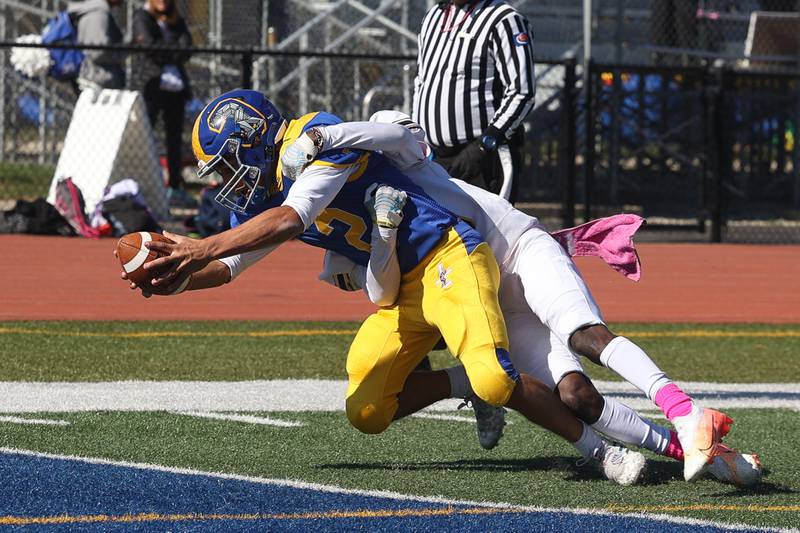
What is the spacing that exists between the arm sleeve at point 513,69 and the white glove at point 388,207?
7.09 feet

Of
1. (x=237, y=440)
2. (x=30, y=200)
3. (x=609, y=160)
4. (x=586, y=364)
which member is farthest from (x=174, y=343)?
(x=609, y=160)

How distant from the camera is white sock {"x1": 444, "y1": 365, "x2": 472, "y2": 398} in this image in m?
5.12

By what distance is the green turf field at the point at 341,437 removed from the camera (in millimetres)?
4605

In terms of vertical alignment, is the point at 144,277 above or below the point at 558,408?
above

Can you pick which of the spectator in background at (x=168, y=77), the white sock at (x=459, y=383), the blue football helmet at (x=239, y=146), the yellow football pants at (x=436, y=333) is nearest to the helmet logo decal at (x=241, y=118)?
the blue football helmet at (x=239, y=146)

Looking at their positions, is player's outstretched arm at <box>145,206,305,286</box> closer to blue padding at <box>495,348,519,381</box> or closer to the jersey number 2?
the jersey number 2

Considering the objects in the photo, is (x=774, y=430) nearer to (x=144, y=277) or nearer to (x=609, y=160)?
(x=144, y=277)

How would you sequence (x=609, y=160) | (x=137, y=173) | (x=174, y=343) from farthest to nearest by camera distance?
(x=609, y=160), (x=137, y=173), (x=174, y=343)

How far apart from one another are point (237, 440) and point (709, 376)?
2975mm

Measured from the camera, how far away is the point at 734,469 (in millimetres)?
4566

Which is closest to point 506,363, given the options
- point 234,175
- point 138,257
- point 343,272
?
point 343,272

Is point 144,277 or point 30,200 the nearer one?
point 144,277

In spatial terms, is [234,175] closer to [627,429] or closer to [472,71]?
[627,429]

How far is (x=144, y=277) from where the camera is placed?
4.41 meters
